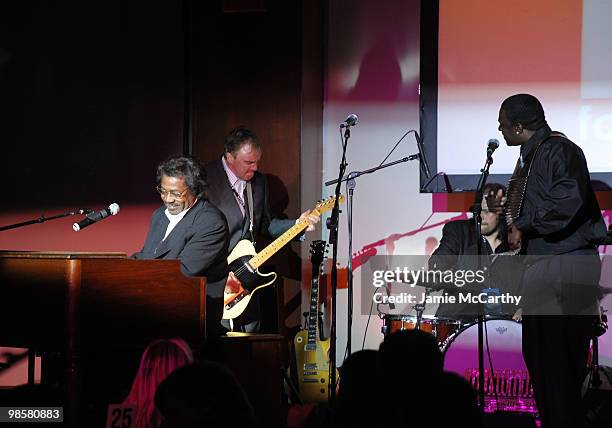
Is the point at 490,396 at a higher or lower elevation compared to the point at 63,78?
lower

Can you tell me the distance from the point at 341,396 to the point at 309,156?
4645mm

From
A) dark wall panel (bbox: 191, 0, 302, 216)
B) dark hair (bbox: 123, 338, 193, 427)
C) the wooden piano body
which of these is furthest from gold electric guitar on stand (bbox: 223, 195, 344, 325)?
dark hair (bbox: 123, 338, 193, 427)

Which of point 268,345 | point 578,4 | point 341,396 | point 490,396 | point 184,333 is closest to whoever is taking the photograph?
point 341,396

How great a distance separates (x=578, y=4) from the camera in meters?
6.97

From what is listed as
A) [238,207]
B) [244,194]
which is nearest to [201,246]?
[238,207]

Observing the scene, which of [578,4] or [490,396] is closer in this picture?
[490,396]

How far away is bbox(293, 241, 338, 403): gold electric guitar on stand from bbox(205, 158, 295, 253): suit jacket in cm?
34

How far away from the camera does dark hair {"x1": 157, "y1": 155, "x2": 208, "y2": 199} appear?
5477 mm

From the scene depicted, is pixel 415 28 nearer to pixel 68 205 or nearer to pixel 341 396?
pixel 68 205

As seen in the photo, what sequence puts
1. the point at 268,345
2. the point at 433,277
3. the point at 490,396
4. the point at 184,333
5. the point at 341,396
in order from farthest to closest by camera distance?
the point at 433,277 < the point at 490,396 < the point at 268,345 < the point at 184,333 < the point at 341,396

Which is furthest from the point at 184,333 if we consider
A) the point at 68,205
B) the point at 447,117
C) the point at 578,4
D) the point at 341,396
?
the point at 578,4

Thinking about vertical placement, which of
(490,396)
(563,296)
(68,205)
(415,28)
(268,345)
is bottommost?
(490,396)

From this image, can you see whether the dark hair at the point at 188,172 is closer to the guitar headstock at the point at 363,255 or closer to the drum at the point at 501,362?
the drum at the point at 501,362

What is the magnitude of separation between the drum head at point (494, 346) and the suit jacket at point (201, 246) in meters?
1.76
